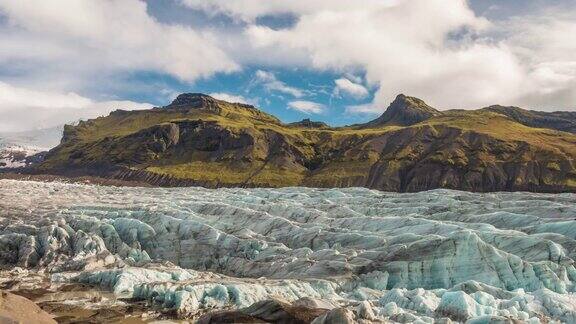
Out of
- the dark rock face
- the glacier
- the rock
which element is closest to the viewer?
the rock

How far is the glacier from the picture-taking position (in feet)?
107

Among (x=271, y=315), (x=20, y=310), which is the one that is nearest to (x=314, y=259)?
(x=271, y=315)

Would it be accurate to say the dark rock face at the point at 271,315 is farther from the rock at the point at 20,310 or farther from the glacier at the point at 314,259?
the rock at the point at 20,310

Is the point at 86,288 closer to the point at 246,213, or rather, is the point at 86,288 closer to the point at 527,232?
the point at 246,213

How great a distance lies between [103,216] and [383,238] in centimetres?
3610

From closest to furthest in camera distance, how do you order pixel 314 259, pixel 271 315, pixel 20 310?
pixel 20 310 → pixel 271 315 → pixel 314 259

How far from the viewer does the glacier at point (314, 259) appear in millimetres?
32656

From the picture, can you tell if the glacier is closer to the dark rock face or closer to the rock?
the dark rock face

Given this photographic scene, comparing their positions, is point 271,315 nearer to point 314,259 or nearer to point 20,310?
point 20,310

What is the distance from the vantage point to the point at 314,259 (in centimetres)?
4562

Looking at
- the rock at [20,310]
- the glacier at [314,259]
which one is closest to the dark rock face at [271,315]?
the glacier at [314,259]

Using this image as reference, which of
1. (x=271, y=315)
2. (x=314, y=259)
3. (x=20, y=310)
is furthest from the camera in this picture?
(x=314, y=259)

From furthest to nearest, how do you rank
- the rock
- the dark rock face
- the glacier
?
the glacier < the dark rock face < the rock

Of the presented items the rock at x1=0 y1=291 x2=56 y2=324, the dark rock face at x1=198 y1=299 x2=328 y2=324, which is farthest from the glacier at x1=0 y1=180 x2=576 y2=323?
the rock at x1=0 y1=291 x2=56 y2=324
